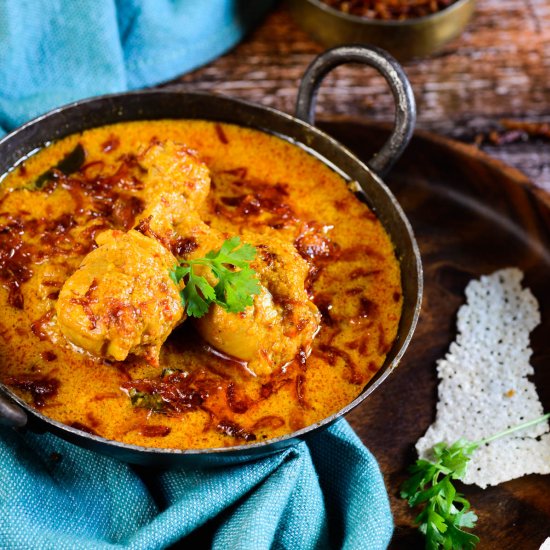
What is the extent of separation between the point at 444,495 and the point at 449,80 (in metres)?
3.30

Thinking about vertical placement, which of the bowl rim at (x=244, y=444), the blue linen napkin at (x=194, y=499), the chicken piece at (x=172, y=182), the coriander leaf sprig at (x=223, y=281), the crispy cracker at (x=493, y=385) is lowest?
the crispy cracker at (x=493, y=385)

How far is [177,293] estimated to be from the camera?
346cm

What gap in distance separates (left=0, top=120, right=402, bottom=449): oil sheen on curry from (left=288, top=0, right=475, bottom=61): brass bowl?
1.70 m

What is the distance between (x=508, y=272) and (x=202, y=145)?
1.80m

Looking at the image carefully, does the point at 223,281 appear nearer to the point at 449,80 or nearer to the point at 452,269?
the point at 452,269

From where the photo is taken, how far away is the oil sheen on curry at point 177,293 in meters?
3.46

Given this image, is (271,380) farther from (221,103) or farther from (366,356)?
(221,103)

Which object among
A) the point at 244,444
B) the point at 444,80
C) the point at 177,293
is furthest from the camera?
the point at 444,80

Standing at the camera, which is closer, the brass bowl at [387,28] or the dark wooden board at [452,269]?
the dark wooden board at [452,269]

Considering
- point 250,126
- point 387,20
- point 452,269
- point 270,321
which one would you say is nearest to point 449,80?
point 387,20

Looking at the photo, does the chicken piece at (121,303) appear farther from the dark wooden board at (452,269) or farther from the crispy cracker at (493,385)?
the crispy cracker at (493,385)

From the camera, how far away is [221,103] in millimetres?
4512

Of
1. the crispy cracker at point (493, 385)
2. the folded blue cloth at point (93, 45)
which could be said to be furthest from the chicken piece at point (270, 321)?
the folded blue cloth at point (93, 45)

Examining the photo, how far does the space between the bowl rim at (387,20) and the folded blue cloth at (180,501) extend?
2.93 metres
